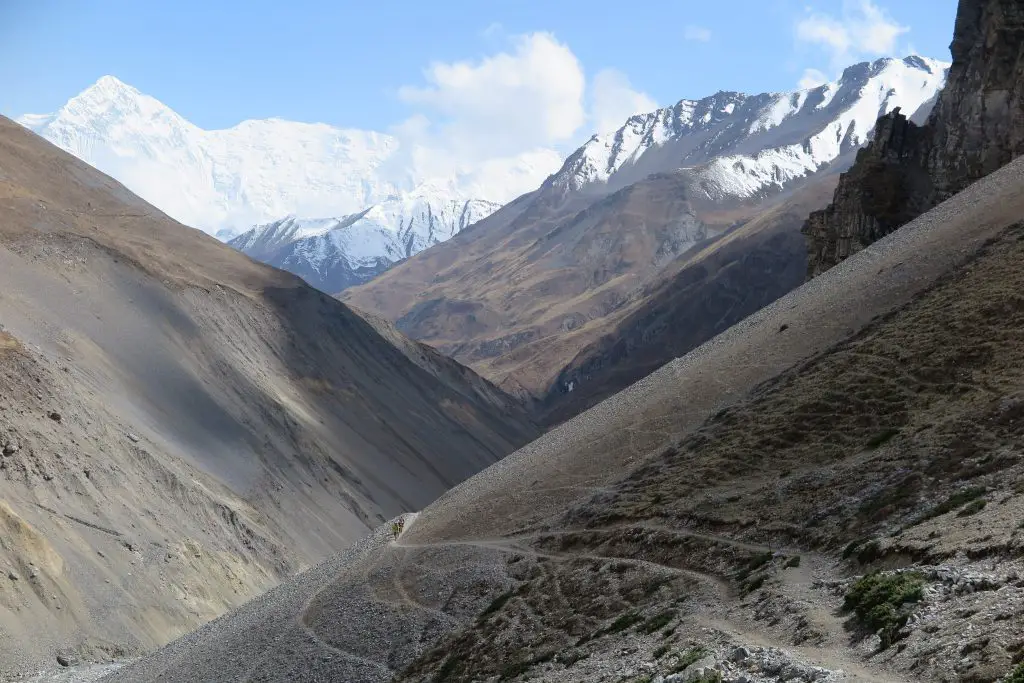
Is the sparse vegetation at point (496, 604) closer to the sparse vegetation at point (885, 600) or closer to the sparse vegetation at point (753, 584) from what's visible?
the sparse vegetation at point (753, 584)

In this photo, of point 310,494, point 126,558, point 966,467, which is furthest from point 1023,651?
point 310,494

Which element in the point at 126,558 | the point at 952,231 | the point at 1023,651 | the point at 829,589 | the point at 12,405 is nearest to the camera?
the point at 1023,651

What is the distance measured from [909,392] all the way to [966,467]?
7.18m

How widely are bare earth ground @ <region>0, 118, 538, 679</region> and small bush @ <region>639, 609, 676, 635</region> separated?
3043 centimetres

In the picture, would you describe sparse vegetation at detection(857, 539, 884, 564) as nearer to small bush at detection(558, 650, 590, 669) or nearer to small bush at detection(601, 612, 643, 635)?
small bush at detection(601, 612, 643, 635)

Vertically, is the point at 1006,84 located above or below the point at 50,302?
below

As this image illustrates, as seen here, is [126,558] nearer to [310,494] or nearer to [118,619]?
[118,619]

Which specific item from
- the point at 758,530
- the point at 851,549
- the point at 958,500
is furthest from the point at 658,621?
the point at 958,500

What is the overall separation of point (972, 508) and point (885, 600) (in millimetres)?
4737

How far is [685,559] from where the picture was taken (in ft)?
92.7

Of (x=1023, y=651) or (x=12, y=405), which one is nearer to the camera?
(x=1023, y=651)

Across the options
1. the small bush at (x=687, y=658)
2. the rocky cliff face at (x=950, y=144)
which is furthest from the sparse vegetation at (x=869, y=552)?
the rocky cliff face at (x=950, y=144)

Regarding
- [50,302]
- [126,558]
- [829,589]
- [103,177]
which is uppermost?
[103,177]

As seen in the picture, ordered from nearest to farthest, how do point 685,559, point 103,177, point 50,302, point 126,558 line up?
point 685,559 < point 126,558 < point 50,302 < point 103,177
